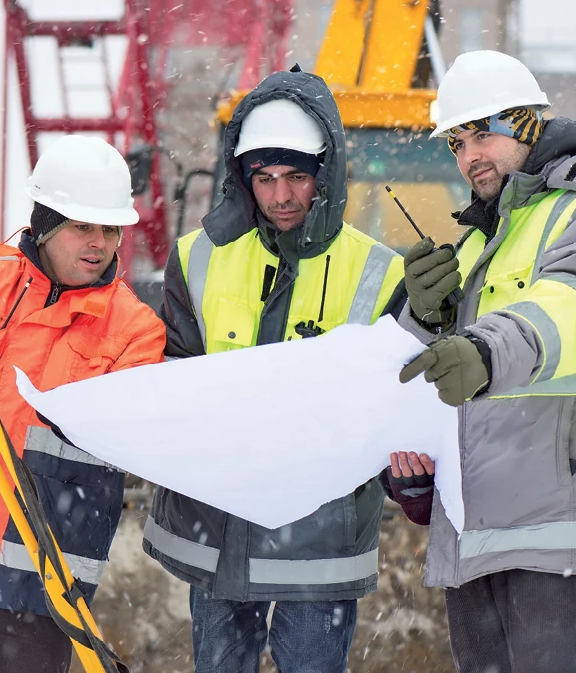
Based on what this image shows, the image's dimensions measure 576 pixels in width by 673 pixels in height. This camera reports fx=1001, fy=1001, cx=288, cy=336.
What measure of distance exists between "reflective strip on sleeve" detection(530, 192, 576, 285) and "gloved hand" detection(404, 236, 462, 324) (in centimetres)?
17

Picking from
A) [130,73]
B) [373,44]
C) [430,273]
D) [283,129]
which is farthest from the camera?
[130,73]

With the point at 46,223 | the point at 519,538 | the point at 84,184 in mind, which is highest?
the point at 84,184

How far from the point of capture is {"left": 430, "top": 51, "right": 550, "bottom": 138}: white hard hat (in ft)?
7.79

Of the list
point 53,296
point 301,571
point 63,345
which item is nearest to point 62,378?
point 63,345

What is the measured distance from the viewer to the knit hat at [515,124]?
2350 mm

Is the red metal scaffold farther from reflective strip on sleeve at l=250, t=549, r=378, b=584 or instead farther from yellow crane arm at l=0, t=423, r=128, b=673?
yellow crane arm at l=0, t=423, r=128, b=673

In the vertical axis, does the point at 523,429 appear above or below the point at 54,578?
above

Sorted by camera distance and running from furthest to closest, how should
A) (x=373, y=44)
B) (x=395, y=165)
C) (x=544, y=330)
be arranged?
(x=373, y=44) → (x=395, y=165) → (x=544, y=330)

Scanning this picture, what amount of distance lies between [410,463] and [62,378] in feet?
2.90

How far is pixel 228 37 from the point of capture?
10.9 metres

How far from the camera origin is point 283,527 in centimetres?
262

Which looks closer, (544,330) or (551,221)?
(544,330)

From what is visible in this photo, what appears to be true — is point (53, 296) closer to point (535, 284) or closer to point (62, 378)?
point (62, 378)

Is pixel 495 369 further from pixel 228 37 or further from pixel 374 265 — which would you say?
pixel 228 37
